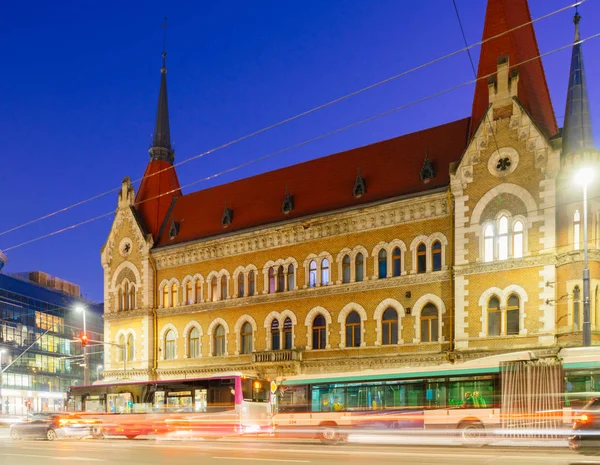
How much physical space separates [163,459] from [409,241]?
18633 mm

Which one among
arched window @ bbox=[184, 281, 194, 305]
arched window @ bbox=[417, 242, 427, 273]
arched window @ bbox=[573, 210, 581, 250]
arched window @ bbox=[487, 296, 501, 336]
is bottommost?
arched window @ bbox=[487, 296, 501, 336]

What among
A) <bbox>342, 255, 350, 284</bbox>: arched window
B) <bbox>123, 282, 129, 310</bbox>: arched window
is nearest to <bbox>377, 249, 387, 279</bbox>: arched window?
<bbox>342, 255, 350, 284</bbox>: arched window

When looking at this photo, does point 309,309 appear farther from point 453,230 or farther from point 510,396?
point 510,396

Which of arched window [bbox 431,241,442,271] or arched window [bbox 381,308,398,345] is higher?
arched window [bbox 431,241,442,271]

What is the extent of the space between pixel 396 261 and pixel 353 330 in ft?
13.0

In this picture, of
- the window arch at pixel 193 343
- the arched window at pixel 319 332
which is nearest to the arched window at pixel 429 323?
the arched window at pixel 319 332

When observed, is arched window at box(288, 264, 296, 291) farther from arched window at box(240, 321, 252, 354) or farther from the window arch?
the window arch

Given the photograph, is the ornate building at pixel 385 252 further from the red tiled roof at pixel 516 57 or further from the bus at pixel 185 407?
the bus at pixel 185 407

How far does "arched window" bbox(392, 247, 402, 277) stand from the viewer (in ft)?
105

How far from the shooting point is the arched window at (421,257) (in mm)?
31094

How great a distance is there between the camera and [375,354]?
31828 mm

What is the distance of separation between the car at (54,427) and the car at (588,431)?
1900 centimetres

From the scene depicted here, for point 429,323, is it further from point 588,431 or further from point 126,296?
point 126,296

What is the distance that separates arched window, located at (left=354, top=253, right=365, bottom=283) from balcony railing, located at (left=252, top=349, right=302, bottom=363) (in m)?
4.82
